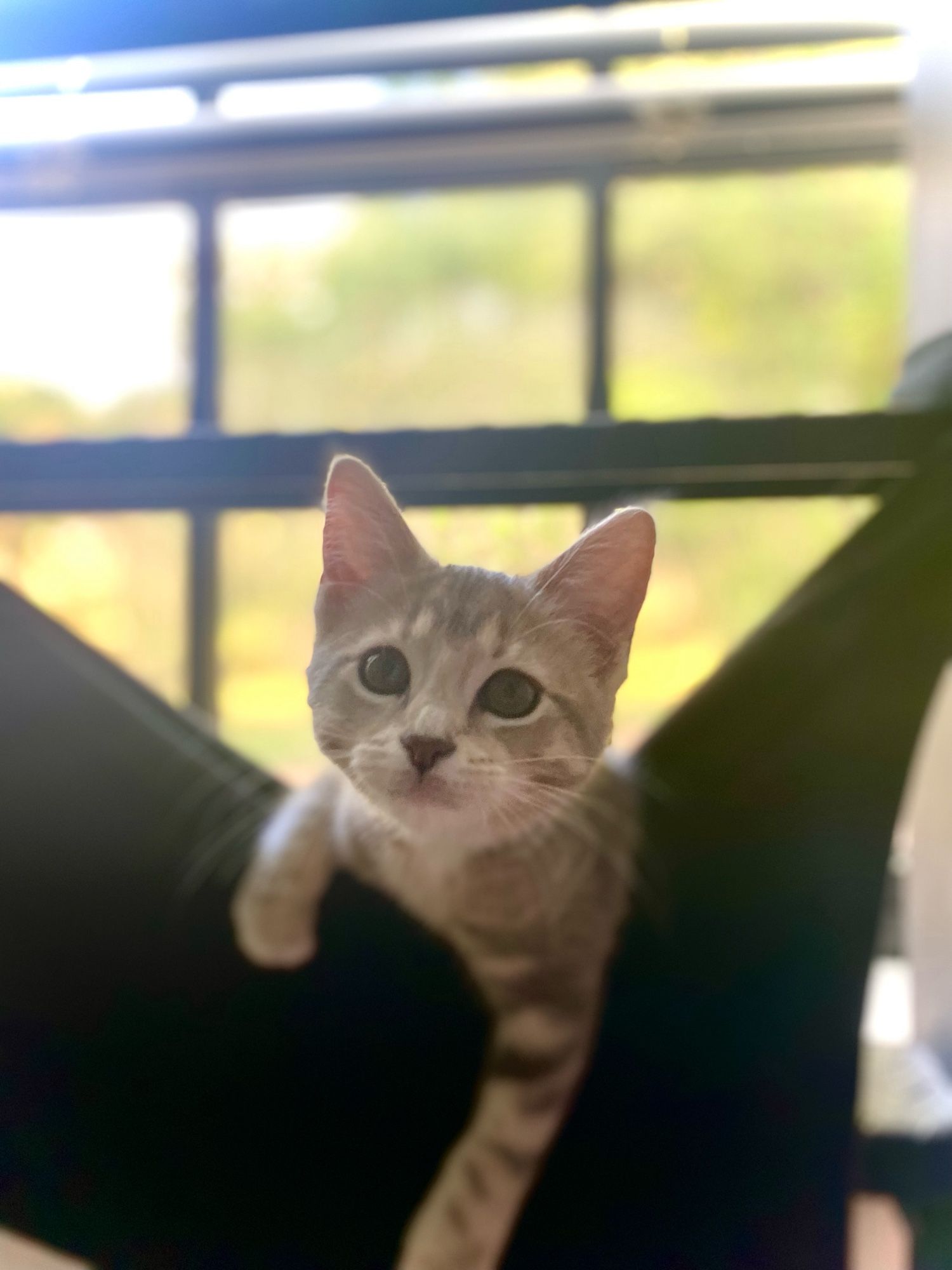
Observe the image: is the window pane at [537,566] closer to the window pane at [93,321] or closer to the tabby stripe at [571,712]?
the tabby stripe at [571,712]

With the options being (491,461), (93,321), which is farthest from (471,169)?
(491,461)

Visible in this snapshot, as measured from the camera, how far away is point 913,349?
62cm

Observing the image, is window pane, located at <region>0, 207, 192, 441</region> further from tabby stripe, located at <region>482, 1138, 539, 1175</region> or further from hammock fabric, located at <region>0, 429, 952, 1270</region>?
tabby stripe, located at <region>482, 1138, 539, 1175</region>

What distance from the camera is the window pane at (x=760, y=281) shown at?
4.83 feet

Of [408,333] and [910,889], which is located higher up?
[408,333]

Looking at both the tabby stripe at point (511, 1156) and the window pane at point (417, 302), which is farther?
the window pane at point (417, 302)

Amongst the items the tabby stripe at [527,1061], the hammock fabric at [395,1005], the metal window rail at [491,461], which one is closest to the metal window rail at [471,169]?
the metal window rail at [491,461]

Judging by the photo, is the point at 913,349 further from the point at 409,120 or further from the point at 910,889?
the point at 409,120

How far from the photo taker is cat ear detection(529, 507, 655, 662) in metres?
0.32

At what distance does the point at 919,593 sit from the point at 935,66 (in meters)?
0.43

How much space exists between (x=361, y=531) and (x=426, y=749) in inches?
3.4

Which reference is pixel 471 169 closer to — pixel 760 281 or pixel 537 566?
pixel 760 281

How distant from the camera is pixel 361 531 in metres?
0.35

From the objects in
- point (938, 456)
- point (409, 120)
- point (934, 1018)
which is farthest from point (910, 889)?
point (409, 120)
